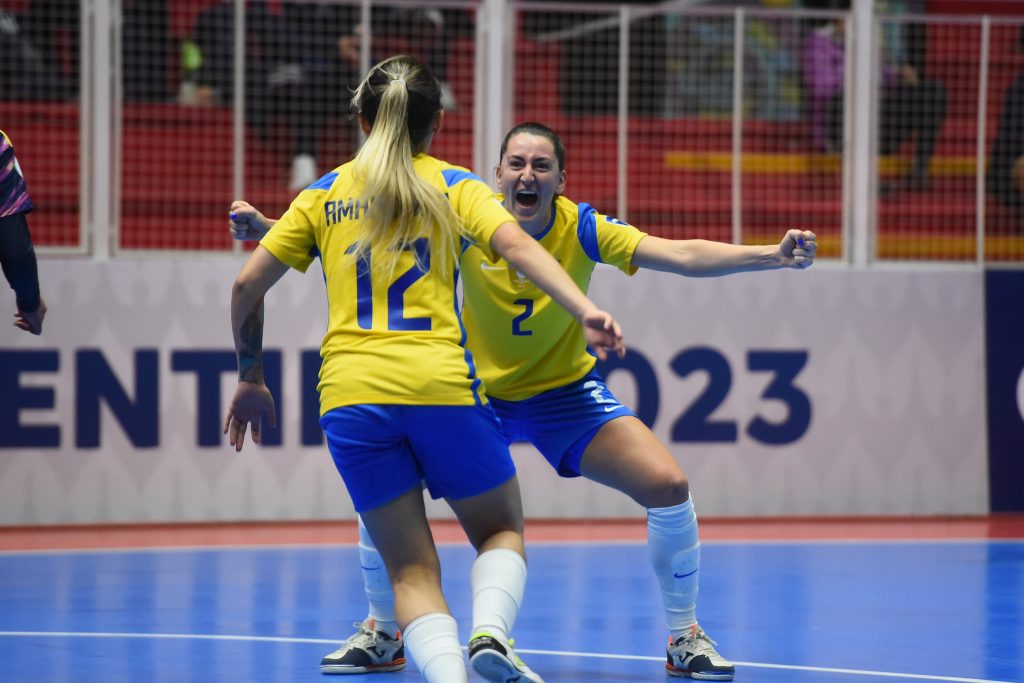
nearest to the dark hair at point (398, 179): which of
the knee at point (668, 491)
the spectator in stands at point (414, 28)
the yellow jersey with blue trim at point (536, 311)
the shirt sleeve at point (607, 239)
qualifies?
the yellow jersey with blue trim at point (536, 311)

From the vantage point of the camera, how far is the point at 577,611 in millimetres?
6836

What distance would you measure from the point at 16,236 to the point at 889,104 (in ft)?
24.0

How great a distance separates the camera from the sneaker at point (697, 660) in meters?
5.30

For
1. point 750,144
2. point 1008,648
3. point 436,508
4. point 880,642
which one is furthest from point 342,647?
point 750,144

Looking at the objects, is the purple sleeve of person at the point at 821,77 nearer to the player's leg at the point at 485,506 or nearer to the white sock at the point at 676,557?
the white sock at the point at 676,557

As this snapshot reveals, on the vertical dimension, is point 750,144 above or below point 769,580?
above

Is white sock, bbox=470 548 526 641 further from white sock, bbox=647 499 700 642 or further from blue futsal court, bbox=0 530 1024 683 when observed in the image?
white sock, bbox=647 499 700 642

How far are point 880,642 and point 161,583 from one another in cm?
357

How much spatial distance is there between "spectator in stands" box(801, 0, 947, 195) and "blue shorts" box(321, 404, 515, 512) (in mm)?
7702

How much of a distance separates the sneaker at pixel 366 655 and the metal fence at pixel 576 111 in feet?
17.4

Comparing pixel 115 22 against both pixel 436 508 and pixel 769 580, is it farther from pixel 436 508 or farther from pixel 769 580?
pixel 769 580

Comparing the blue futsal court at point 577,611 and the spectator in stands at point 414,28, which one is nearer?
the blue futsal court at point 577,611

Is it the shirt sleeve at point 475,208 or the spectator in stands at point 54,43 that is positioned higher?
the spectator in stands at point 54,43

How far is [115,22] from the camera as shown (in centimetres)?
1009
